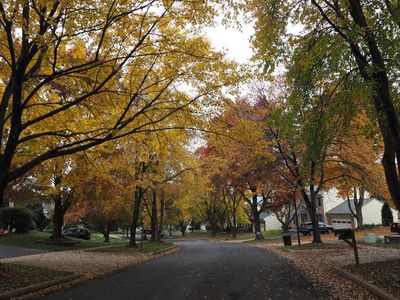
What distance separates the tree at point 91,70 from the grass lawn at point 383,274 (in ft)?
22.4

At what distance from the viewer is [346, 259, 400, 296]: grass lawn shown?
333 inches

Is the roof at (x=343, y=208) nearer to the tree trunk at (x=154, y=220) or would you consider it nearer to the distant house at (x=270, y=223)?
the distant house at (x=270, y=223)

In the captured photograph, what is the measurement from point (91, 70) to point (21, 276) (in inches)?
258

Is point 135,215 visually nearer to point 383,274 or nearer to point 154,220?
point 154,220

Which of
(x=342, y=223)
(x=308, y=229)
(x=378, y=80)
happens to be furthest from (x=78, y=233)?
(x=342, y=223)

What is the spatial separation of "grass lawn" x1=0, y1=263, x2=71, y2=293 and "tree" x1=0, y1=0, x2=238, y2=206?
2573 millimetres

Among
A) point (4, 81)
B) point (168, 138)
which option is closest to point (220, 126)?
point (168, 138)

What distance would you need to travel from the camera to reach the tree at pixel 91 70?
34.4 ft

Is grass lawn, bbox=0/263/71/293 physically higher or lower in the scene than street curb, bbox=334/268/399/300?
higher

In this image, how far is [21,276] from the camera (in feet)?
37.5

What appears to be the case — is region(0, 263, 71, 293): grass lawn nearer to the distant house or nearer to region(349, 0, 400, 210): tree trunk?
region(349, 0, 400, 210): tree trunk

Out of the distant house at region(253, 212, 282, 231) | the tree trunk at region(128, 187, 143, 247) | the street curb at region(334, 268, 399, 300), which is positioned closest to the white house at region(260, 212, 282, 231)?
the distant house at region(253, 212, 282, 231)

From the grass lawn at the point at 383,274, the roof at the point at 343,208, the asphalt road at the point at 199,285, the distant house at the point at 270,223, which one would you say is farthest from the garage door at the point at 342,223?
→ the grass lawn at the point at 383,274

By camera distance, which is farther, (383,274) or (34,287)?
(34,287)
